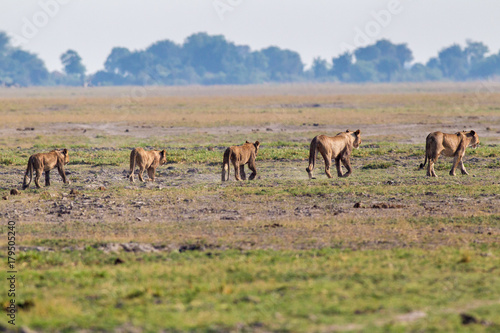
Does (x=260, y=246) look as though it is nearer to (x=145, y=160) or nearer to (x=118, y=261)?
(x=118, y=261)

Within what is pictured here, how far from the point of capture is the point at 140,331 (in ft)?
26.0

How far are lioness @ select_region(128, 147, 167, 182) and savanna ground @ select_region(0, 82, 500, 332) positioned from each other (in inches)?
16.2

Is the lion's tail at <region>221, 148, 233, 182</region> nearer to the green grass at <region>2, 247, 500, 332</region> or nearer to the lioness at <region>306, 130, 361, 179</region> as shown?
the lioness at <region>306, 130, 361, 179</region>

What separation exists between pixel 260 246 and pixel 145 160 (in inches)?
336

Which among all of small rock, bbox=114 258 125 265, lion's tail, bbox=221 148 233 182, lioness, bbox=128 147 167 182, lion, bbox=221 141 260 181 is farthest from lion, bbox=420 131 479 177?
small rock, bbox=114 258 125 265

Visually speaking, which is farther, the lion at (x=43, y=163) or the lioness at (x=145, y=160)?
the lioness at (x=145, y=160)

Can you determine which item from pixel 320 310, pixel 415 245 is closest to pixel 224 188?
pixel 415 245

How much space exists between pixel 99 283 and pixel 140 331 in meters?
2.29

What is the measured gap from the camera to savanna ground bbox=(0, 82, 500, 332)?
28.1 feet

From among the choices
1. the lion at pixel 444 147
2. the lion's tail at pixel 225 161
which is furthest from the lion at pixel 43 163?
the lion at pixel 444 147

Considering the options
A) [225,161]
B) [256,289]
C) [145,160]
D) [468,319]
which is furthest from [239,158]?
[468,319]

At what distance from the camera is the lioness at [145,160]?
20391mm

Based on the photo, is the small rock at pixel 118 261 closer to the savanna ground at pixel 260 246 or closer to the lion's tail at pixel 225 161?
the savanna ground at pixel 260 246

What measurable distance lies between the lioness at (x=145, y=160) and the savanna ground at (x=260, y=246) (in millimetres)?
411
